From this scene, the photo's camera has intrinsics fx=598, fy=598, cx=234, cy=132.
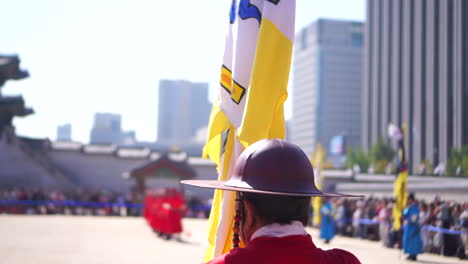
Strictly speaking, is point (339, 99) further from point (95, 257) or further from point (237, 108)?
point (237, 108)

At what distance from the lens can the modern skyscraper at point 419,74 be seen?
200 feet

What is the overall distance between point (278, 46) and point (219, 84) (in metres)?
0.72

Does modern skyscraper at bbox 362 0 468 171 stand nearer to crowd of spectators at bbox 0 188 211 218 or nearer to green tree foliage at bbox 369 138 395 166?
green tree foliage at bbox 369 138 395 166

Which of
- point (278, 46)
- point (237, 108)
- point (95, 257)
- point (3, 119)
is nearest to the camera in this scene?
point (278, 46)

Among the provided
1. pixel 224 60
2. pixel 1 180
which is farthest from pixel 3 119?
pixel 224 60

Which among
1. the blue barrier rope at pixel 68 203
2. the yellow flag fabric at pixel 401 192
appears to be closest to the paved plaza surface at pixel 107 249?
the yellow flag fabric at pixel 401 192

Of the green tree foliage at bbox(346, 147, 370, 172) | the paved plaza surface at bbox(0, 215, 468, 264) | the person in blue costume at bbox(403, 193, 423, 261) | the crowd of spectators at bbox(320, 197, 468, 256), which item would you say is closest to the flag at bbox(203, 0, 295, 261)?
the paved plaza surface at bbox(0, 215, 468, 264)

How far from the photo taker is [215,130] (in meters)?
4.48

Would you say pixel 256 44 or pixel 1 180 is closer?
pixel 256 44

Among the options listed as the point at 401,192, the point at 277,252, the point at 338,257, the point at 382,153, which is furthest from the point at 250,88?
the point at 382,153

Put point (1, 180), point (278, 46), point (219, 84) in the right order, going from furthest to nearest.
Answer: point (1, 180), point (219, 84), point (278, 46)

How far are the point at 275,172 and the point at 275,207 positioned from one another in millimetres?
143

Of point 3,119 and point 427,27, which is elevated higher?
point 427,27

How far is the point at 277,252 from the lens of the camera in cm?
225
